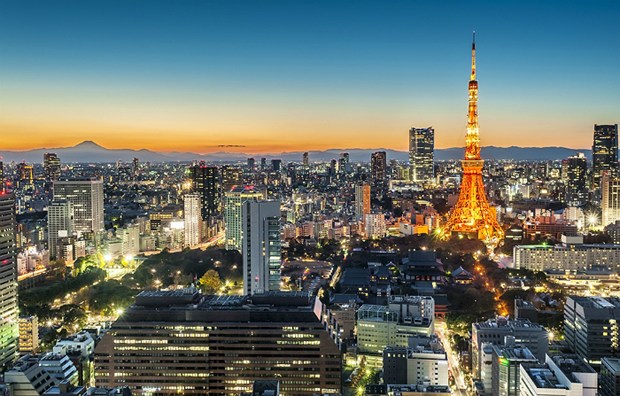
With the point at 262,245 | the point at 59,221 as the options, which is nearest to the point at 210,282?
the point at 262,245

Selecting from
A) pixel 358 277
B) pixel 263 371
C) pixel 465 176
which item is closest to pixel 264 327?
pixel 263 371

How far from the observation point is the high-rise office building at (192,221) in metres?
31.9

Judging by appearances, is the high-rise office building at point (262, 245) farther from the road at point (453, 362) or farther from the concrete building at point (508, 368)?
the concrete building at point (508, 368)

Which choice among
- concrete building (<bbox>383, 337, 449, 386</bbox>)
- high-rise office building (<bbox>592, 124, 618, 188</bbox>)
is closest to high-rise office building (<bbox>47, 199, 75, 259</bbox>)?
concrete building (<bbox>383, 337, 449, 386</bbox>)

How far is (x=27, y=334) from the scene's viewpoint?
48.6ft

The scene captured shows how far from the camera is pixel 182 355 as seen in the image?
1156 centimetres

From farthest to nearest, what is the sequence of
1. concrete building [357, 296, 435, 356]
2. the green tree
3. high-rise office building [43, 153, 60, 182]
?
high-rise office building [43, 153, 60, 182] < the green tree < concrete building [357, 296, 435, 356]

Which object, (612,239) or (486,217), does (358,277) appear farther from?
(612,239)

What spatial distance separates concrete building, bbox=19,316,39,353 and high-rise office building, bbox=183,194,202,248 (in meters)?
16.8

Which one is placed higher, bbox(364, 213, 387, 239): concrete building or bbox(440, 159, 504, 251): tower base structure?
bbox(440, 159, 504, 251): tower base structure

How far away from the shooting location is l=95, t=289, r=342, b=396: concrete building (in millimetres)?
11445

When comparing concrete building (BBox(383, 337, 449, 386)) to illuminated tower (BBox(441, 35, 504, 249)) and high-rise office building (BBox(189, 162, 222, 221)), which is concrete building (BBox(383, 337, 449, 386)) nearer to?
illuminated tower (BBox(441, 35, 504, 249))

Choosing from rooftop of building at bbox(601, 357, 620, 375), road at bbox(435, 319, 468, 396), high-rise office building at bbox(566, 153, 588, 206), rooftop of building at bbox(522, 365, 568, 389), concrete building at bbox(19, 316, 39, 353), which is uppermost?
high-rise office building at bbox(566, 153, 588, 206)

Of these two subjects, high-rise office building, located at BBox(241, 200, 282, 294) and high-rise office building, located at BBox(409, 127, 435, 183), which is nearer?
high-rise office building, located at BBox(241, 200, 282, 294)
